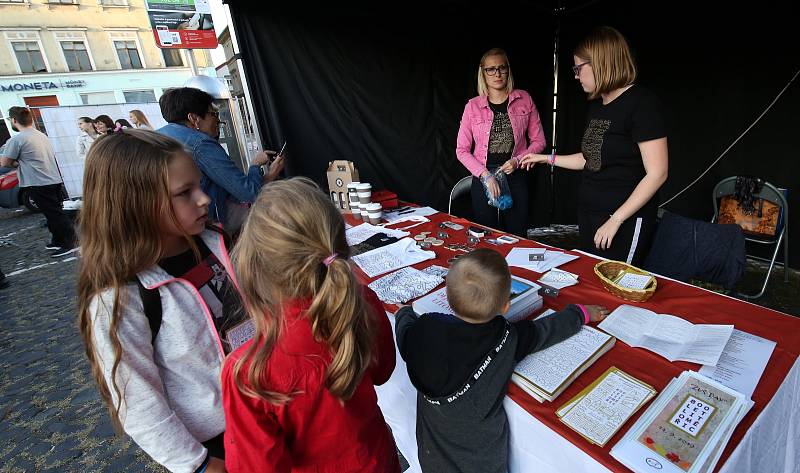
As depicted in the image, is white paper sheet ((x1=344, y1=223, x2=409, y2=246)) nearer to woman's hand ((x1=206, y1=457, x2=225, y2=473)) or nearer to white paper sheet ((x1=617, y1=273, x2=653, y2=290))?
white paper sheet ((x1=617, y1=273, x2=653, y2=290))

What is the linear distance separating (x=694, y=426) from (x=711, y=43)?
12.0 feet

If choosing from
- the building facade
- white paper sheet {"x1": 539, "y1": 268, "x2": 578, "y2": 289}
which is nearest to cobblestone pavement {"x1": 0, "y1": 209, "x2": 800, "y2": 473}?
white paper sheet {"x1": 539, "y1": 268, "x2": 578, "y2": 289}

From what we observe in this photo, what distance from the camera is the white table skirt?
800 millimetres

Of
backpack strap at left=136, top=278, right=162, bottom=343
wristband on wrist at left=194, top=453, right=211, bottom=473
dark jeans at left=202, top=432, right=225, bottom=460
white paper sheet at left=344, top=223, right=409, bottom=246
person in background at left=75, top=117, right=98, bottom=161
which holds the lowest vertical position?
dark jeans at left=202, top=432, right=225, bottom=460

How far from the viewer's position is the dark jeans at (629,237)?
5.55 feet

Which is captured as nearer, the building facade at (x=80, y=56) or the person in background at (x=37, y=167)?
the person in background at (x=37, y=167)

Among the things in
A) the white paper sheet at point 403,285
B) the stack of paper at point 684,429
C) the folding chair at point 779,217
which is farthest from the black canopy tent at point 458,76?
the stack of paper at point 684,429

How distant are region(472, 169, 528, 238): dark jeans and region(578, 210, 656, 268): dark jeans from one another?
0.59m

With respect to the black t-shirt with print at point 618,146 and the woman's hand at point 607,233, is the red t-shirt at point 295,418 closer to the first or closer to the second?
the woman's hand at point 607,233

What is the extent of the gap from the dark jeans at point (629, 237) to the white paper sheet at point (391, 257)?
855mm

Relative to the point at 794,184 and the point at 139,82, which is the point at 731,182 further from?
the point at 139,82

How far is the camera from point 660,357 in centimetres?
103

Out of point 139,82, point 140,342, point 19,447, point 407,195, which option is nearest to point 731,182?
point 407,195

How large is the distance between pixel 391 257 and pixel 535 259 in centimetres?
70
